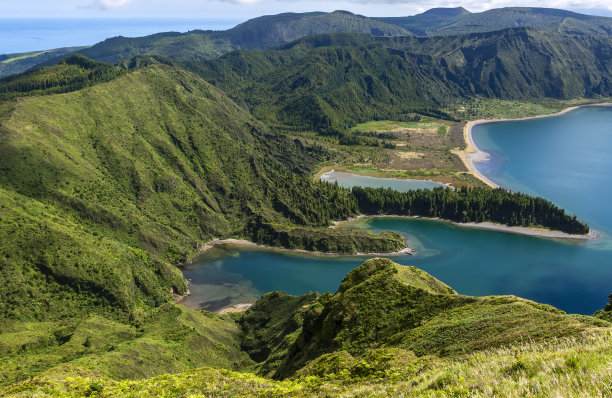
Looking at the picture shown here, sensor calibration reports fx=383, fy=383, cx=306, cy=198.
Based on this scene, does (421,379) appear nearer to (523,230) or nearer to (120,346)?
(120,346)

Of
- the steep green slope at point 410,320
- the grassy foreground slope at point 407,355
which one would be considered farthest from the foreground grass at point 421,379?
the steep green slope at point 410,320

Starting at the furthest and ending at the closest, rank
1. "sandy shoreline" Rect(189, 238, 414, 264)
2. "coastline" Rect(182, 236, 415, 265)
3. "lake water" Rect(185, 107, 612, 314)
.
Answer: "sandy shoreline" Rect(189, 238, 414, 264), "coastline" Rect(182, 236, 415, 265), "lake water" Rect(185, 107, 612, 314)

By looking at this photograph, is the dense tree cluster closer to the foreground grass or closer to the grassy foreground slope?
the grassy foreground slope

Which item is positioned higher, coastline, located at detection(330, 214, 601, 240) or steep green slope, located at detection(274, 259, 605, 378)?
steep green slope, located at detection(274, 259, 605, 378)

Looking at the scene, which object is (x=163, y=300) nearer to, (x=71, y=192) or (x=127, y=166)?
(x=71, y=192)

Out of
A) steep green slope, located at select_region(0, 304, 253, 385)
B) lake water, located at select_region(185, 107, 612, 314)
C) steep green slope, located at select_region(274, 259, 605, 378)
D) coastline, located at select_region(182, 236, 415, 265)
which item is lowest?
lake water, located at select_region(185, 107, 612, 314)

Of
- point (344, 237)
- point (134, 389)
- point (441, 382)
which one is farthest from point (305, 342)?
point (344, 237)

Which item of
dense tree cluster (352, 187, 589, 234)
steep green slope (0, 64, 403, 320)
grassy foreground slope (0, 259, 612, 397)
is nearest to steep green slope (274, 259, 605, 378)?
grassy foreground slope (0, 259, 612, 397)
